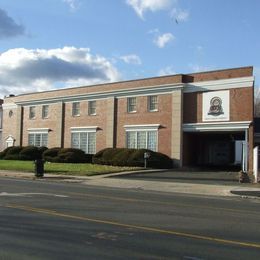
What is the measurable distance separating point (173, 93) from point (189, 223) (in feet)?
102

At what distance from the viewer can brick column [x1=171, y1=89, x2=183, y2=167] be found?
41594 mm

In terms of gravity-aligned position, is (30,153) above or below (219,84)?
below

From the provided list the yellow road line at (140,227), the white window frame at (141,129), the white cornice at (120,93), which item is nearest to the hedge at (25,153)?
the white cornice at (120,93)

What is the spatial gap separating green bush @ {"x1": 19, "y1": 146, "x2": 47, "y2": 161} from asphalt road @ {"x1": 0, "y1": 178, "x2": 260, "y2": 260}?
34.2m

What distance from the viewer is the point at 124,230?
405 inches

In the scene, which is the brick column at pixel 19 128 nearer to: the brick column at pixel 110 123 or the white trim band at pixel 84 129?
the white trim band at pixel 84 129

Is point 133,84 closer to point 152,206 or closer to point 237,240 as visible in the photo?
point 152,206

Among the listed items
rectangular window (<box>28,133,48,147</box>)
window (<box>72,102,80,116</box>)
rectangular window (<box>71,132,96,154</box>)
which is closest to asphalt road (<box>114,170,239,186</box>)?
rectangular window (<box>71,132,96,154</box>)

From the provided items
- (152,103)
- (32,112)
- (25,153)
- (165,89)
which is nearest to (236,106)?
(165,89)

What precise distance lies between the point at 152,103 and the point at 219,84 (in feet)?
21.6

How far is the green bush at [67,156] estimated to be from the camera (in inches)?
1784

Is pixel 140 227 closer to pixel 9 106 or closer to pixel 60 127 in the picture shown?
pixel 60 127

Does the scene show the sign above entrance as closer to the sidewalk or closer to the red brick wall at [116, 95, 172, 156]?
the red brick wall at [116, 95, 172, 156]

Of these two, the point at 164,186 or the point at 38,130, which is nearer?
the point at 164,186
